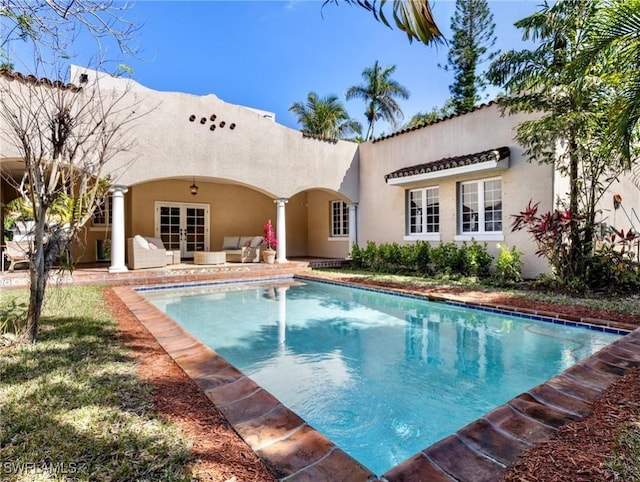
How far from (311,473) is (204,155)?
11.8m

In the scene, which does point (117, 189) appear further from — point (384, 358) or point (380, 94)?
point (380, 94)

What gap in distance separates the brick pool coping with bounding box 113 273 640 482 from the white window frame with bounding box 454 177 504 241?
758 centimetres

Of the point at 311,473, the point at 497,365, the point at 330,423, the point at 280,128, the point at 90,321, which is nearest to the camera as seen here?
the point at 311,473

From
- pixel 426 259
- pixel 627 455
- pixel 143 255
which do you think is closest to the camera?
pixel 627 455

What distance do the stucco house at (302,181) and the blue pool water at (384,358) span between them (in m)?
4.72

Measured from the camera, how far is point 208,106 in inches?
489

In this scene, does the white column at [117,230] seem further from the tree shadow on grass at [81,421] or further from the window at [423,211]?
the window at [423,211]

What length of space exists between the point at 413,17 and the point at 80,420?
153 inches

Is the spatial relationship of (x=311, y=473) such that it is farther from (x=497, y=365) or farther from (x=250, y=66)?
(x=250, y=66)

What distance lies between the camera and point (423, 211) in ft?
44.3

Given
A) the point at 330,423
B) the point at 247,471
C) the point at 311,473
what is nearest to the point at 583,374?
the point at 330,423

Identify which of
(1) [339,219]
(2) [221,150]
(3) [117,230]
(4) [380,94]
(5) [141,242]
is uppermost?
(4) [380,94]

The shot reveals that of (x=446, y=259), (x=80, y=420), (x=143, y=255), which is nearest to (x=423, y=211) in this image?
(x=446, y=259)

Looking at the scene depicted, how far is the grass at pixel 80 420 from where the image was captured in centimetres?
205
